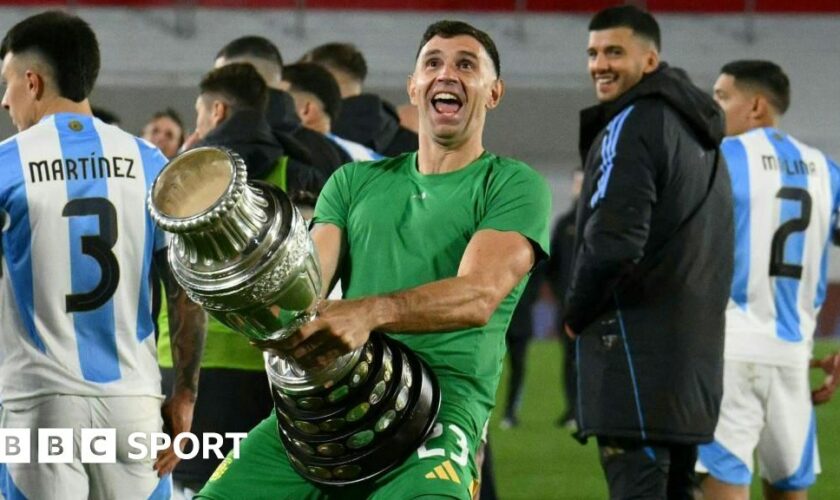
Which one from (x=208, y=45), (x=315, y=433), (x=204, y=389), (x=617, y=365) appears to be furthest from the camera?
(x=208, y=45)

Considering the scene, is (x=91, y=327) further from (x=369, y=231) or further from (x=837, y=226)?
(x=837, y=226)

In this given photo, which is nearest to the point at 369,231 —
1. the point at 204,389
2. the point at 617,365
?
the point at 617,365

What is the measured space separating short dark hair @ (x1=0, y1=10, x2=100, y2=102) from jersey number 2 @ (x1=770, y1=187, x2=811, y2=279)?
288 cm

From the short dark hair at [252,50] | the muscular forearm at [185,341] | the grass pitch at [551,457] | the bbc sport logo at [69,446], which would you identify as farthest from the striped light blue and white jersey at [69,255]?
the grass pitch at [551,457]

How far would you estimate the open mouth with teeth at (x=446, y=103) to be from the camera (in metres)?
3.53

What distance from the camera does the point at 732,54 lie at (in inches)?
883

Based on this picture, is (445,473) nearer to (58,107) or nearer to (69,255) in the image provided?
(69,255)

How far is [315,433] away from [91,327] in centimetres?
131

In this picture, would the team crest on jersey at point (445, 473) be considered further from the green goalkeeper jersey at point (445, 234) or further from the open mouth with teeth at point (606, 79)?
the open mouth with teeth at point (606, 79)

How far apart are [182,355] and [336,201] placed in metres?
1.05

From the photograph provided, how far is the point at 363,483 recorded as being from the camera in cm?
318

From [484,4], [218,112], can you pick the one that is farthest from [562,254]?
[484,4]

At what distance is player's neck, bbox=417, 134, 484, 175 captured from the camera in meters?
3.58

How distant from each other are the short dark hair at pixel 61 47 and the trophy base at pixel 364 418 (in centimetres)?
147
